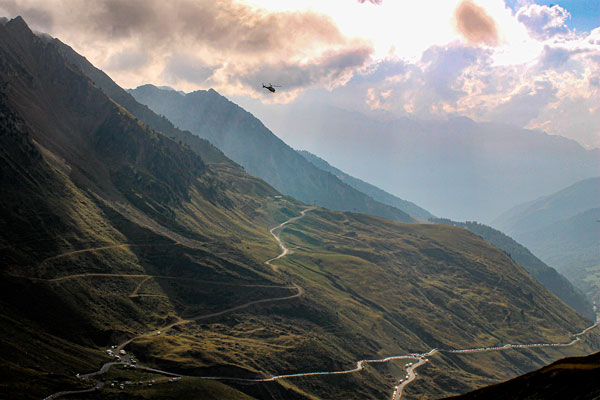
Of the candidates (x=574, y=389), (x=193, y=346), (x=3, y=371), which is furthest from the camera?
(x=193, y=346)

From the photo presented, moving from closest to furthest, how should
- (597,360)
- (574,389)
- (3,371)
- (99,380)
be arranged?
(574,389) → (597,360) → (3,371) → (99,380)

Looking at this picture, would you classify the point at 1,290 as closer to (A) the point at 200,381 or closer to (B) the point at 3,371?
(B) the point at 3,371

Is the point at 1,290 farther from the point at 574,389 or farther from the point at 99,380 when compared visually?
the point at 574,389

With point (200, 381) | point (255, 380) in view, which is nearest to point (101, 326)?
point (200, 381)

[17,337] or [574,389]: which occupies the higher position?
[574,389]

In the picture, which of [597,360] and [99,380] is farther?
[99,380]

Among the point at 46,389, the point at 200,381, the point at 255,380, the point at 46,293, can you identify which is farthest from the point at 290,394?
the point at 46,293
